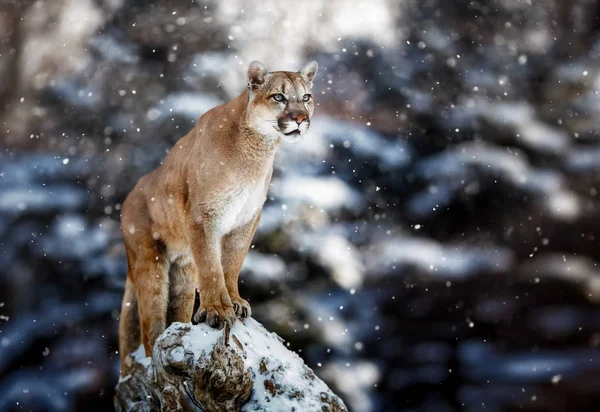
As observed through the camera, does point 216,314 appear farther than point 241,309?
No

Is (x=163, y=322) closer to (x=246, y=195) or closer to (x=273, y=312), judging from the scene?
(x=246, y=195)

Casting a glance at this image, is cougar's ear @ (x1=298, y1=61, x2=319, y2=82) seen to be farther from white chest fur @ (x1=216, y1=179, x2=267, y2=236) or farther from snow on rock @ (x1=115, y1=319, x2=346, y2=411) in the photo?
snow on rock @ (x1=115, y1=319, x2=346, y2=411)

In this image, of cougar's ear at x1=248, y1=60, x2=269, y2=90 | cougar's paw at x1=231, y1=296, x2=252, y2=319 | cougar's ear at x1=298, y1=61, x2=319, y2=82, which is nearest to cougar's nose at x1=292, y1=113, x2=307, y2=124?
cougar's ear at x1=248, y1=60, x2=269, y2=90

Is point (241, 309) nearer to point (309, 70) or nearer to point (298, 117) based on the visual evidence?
point (298, 117)

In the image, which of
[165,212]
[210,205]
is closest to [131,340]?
[165,212]

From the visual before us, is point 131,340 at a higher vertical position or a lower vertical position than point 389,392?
lower

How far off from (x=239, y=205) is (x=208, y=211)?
0.85 feet

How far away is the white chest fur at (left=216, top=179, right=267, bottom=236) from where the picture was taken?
487 cm

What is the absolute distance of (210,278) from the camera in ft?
15.2

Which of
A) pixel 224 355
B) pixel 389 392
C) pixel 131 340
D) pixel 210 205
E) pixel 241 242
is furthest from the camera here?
pixel 389 392

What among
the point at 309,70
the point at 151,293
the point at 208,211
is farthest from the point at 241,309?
the point at 309,70

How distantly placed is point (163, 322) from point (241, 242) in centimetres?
99

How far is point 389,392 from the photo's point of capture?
1185 centimetres

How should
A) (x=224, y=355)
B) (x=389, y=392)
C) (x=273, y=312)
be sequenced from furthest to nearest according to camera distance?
(x=389, y=392) < (x=273, y=312) < (x=224, y=355)
